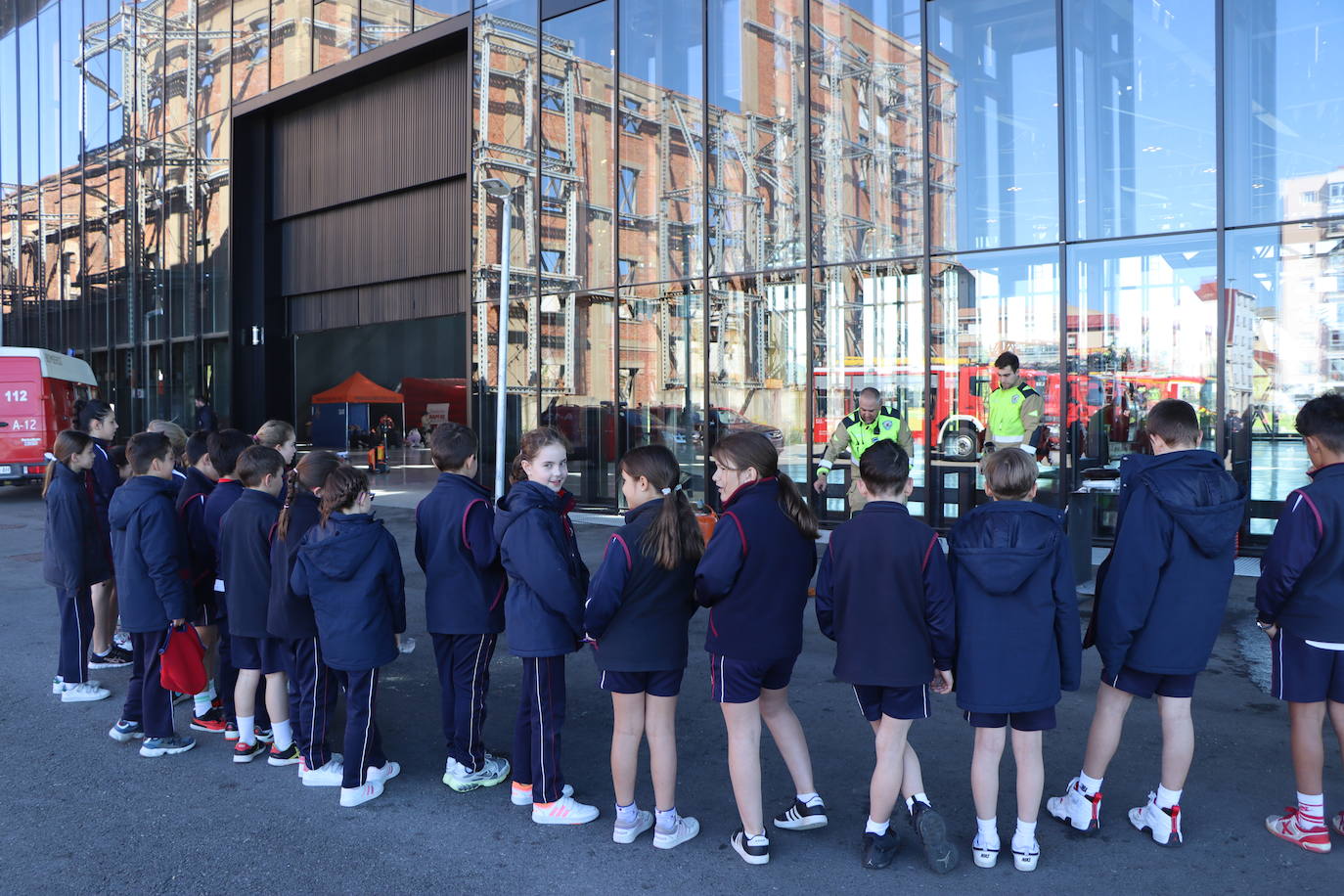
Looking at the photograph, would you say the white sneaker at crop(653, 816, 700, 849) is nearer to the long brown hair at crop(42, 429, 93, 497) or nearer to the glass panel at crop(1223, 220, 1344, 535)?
the long brown hair at crop(42, 429, 93, 497)

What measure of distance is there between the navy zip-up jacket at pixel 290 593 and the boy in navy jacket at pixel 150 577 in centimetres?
69

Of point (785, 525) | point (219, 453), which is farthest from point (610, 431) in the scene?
point (785, 525)

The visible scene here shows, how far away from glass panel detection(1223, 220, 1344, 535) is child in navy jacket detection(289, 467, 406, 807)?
9621mm

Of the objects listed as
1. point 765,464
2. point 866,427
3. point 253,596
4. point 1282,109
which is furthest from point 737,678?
point 1282,109

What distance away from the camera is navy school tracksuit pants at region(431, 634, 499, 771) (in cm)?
461

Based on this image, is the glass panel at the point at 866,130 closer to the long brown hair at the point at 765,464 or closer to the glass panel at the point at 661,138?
the glass panel at the point at 661,138

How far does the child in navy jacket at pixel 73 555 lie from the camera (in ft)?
19.4

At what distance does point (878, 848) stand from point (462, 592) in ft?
6.81

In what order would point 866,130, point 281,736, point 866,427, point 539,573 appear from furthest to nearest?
point 866,130 → point 866,427 → point 281,736 → point 539,573

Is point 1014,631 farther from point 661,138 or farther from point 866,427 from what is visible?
point 661,138

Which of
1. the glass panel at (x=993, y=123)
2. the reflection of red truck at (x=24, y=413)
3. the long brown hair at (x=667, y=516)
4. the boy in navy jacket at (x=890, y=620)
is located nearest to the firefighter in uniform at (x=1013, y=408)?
the glass panel at (x=993, y=123)

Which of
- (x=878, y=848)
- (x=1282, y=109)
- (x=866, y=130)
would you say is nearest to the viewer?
(x=878, y=848)

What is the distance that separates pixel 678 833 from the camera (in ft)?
13.2

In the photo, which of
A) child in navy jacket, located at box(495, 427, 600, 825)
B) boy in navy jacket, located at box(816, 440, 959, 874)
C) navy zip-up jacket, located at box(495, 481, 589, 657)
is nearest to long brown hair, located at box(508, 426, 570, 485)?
child in navy jacket, located at box(495, 427, 600, 825)
